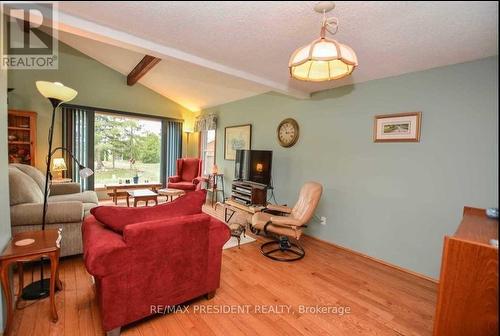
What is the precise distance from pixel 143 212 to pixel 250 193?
88.2 inches

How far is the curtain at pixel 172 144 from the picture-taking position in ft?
20.4

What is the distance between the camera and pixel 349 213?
308 cm

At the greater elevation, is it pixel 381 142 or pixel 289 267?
pixel 381 142

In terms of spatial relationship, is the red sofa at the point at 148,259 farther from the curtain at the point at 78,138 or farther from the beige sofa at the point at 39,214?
the curtain at the point at 78,138

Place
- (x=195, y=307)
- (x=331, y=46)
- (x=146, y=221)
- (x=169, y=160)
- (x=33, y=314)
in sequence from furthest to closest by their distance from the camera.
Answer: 1. (x=169, y=160)
2. (x=195, y=307)
3. (x=33, y=314)
4. (x=146, y=221)
5. (x=331, y=46)

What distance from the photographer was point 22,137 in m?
4.18

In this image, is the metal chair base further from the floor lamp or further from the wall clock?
the floor lamp

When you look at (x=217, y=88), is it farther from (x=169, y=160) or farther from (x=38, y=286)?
(x=38, y=286)

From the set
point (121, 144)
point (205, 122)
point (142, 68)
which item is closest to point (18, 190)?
point (142, 68)

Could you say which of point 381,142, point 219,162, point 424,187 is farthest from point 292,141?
point 219,162

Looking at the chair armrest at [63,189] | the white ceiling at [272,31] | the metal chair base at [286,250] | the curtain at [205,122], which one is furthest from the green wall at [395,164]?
the chair armrest at [63,189]

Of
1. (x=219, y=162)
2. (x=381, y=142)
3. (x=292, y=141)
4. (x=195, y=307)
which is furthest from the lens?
(x=219, y=162)

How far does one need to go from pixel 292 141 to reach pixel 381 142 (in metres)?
1.36

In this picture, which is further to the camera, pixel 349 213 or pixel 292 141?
pixel 292 141
